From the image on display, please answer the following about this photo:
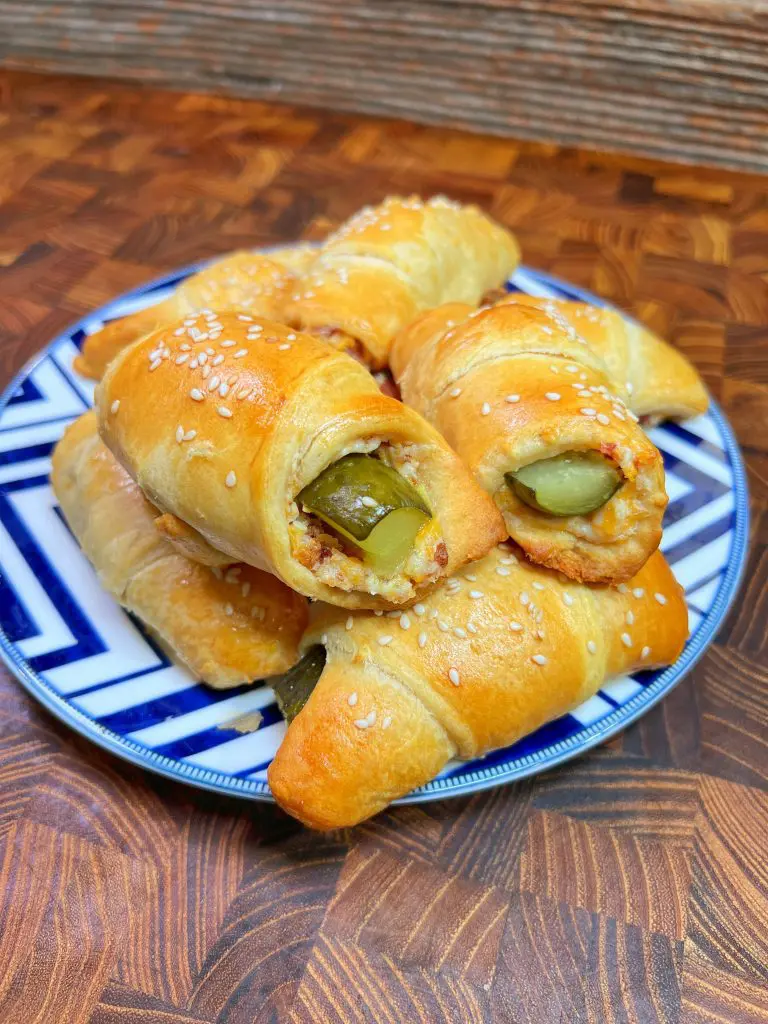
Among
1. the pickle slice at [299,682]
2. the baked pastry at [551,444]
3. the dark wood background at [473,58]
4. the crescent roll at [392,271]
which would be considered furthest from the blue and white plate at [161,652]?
the dark wood background at [473,58]

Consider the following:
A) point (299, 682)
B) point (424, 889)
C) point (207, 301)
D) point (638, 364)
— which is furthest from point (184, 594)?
point (638, 364)

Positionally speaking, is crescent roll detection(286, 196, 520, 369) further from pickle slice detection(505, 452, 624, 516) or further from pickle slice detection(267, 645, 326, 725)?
pickle slice detection(267, 645, 326, 725)

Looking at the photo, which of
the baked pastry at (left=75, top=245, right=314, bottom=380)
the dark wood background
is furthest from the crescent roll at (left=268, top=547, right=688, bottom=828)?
the dark wood background

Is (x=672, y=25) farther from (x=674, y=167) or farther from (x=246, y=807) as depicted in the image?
(x=246, y=807)

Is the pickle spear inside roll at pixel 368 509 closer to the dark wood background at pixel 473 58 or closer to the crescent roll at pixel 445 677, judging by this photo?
the crescent roll at pixel 445 677

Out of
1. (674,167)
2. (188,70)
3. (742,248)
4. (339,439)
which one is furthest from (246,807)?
(188,70)

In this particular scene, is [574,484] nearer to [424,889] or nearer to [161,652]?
[424,889]
